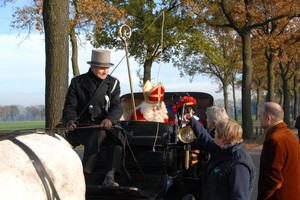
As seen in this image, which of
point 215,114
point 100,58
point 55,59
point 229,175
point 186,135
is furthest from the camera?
point 55,59

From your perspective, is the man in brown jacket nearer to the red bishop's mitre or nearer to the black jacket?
the black jacket

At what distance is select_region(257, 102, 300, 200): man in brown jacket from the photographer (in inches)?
137

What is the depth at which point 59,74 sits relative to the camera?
7312 millimetres

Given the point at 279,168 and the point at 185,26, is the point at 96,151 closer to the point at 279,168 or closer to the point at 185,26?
the point at 279,168

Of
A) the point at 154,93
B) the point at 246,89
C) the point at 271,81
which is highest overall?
the point at 271,81

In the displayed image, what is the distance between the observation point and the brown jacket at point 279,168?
137 inches

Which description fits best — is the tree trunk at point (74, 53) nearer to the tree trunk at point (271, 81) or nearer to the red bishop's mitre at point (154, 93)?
the red bishop's mitre at point (154, 93)

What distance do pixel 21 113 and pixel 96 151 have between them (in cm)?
15221

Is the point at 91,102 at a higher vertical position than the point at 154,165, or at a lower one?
higher

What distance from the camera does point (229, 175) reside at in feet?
10.1

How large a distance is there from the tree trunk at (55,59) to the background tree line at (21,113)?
116 meters

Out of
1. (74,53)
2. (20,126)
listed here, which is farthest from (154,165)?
(20,126)

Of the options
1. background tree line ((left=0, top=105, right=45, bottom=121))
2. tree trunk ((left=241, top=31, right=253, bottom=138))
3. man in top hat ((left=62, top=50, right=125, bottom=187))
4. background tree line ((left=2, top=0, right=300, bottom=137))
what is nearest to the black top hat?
man in top hat ((left=62, top=50, right=125, bottom=187))

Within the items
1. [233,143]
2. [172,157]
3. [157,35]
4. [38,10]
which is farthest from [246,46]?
[233,143]
